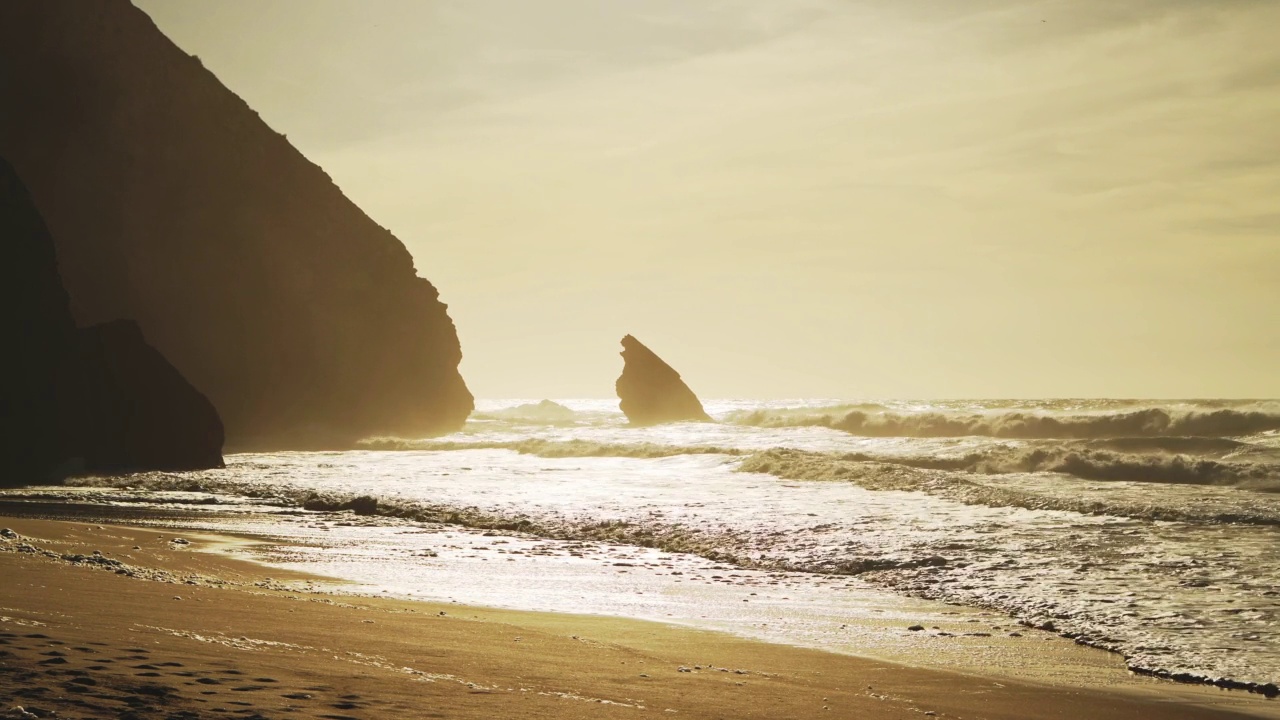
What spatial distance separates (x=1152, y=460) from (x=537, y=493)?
17.8m

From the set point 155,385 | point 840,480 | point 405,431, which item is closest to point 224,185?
point 405,431

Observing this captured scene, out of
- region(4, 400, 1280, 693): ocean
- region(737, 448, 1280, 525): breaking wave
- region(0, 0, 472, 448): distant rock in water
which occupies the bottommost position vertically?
region(4, 400, 1280, 693): ocean

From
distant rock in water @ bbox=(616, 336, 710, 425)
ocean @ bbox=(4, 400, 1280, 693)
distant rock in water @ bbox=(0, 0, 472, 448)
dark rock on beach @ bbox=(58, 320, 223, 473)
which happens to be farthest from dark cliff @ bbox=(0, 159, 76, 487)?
distant rock in water @ bbox=(616, 336, 710, 425)

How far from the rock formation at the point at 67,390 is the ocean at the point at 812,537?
9.57ft

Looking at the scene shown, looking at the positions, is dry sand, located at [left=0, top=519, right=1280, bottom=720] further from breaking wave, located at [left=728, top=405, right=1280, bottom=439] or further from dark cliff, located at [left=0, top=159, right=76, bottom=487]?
breaking wave, located at [left=728, top=405, right=1280, bottom=439]

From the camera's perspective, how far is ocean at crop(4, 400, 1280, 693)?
10388 millimetres

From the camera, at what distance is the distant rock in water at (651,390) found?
70125 millimetres

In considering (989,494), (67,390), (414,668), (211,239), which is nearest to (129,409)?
(67,390)

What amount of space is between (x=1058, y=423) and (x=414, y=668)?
1881 inches

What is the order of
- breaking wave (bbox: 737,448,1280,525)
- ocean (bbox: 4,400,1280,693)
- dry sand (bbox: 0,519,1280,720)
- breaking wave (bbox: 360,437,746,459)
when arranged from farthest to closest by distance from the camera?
breaking wave (bbox: 360,437,746,459) < breaking wave (bbox: 737,448,1280,525) < ocean (bbox: 4,400,1280,693) < dry sand (bbox: 0,519,1280,720)

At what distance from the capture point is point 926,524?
53.0ft

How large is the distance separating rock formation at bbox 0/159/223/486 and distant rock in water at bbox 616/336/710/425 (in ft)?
124

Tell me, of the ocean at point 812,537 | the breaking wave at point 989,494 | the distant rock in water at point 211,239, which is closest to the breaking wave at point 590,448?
the ocean at point 812,537

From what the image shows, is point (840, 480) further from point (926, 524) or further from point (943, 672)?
point (943, 672)
